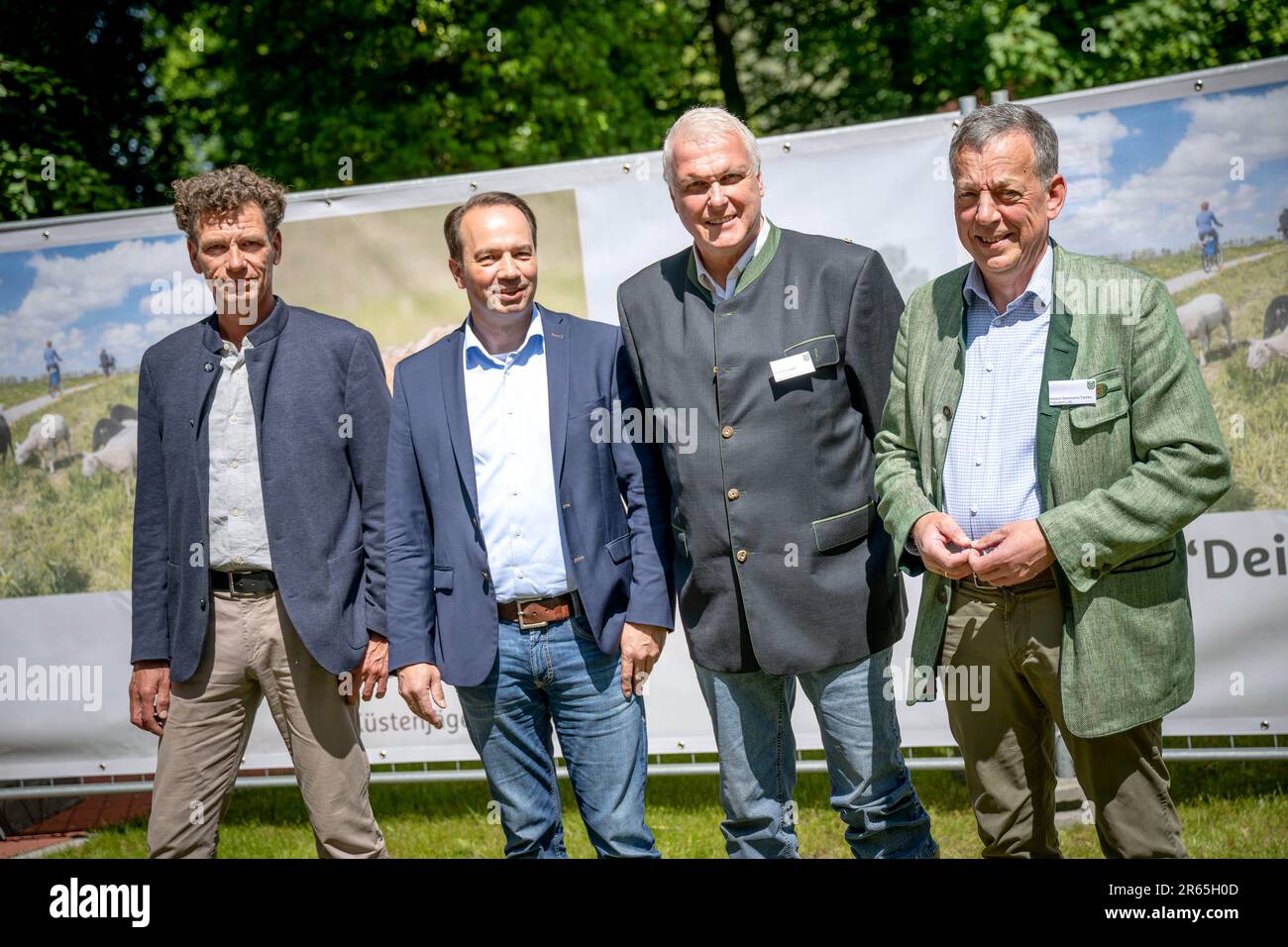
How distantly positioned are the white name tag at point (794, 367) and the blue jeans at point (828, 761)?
0.79 m

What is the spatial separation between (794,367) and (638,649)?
86 centimetres

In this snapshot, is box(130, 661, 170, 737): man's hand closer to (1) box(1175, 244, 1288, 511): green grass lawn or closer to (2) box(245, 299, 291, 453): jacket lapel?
(2) box(245, 299, 291, 453): jacket lapel

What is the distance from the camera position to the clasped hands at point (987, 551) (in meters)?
2.84

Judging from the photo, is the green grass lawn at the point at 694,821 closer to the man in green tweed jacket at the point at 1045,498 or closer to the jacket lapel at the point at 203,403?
the man in green tweed jacket at the point at 1045,498

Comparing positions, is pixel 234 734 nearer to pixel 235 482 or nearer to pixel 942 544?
pixel 235 482

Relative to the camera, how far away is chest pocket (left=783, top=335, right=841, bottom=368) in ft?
10.4

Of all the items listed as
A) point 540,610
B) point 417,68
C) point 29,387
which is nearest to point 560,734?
point 540,610

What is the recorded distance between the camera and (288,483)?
11.3 ft

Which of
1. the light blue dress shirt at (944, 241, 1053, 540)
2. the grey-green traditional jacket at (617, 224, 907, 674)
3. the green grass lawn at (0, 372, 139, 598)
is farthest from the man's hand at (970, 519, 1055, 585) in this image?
the green grass lawn at (0, 372, 139, 598)

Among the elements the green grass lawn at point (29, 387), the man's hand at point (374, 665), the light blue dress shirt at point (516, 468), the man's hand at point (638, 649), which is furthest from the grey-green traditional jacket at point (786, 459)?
the green grass lawn at point (29, 387)

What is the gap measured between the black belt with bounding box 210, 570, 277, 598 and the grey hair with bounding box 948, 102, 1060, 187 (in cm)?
223

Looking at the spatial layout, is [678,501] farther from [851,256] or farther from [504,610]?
[851,256]

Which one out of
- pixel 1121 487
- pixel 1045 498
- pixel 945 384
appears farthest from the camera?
pixel 945 384
